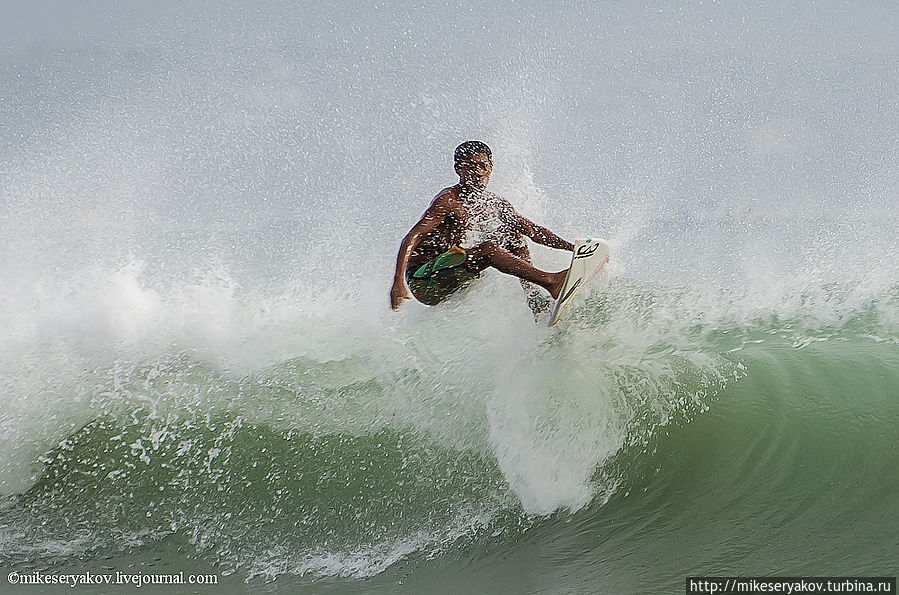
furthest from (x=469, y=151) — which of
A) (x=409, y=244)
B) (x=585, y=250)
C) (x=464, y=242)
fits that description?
(x=585, y=250)

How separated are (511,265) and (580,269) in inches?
17.6

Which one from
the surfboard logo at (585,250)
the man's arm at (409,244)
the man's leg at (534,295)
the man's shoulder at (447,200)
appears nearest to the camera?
the man's arm at (409,244)

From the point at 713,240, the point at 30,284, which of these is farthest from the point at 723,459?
the point at 30,284

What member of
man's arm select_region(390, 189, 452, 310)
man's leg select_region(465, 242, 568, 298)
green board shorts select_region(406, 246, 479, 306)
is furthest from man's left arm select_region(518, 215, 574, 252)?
man's arm select_region(390, 189, 452, 310)

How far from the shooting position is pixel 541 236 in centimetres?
447

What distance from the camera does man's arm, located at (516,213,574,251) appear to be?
4.44 metres

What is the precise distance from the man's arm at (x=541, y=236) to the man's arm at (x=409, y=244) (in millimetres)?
590

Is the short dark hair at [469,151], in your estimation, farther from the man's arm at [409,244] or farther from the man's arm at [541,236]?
the man's arm at [541,236]

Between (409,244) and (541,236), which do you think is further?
(541,236)

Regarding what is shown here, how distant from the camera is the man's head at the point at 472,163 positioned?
414cm

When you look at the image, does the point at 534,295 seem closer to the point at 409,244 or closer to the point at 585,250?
the point at 585,250

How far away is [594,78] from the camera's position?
39.1ft

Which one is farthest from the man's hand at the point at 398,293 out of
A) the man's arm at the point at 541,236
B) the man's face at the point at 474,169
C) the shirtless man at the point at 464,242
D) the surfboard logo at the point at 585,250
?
the surfboard logo at the point at 585,250

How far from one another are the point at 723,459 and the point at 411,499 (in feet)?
6.19
